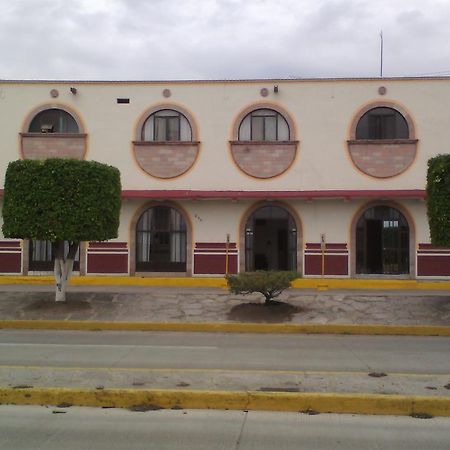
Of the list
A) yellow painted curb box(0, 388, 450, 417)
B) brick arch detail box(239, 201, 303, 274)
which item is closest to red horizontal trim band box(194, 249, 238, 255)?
brick arch detail box(239, 201, 303, 274)

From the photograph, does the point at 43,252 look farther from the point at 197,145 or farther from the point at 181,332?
the point at 181,332

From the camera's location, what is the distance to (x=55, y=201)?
51.0 feet

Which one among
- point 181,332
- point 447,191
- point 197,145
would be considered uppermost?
point 197,145

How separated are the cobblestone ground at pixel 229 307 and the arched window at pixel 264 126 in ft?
21.2

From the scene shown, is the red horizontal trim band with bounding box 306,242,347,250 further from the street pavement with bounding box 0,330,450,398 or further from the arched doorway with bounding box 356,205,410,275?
the street pavement with bounding box 0,330,450,398

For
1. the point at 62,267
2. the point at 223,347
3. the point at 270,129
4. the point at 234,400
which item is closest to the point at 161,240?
the point at 270,129

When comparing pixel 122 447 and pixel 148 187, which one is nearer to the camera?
pixel 122 447

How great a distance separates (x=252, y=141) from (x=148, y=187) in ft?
13.7

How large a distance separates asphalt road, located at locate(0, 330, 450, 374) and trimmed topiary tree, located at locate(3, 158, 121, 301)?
271 cm

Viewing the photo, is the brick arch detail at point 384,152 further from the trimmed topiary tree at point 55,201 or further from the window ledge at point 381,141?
the trimmed topiary tree at point 55,201

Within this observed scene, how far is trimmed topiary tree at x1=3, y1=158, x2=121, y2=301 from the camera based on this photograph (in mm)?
15508

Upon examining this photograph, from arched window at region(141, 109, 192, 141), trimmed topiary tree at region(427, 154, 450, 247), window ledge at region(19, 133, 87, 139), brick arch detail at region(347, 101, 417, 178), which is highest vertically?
arched window at region(141, 109, 192, 141)

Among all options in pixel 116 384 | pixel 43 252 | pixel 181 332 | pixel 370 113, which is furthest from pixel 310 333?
pixel 43 252

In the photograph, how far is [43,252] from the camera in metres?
22.7
